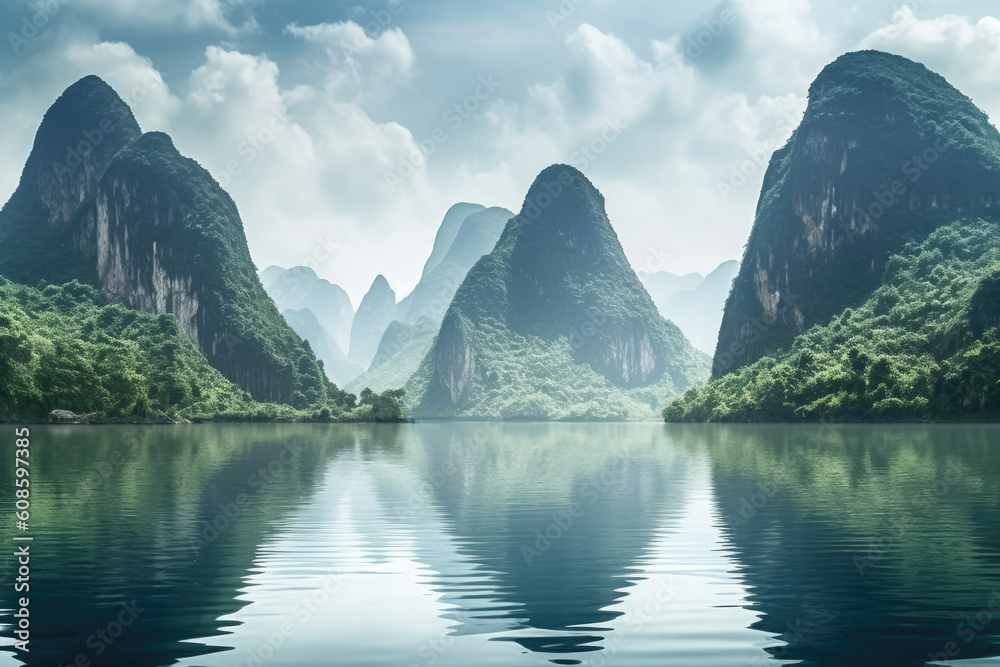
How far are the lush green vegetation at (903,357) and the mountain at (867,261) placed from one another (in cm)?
27

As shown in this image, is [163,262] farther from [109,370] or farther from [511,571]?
[511,571]

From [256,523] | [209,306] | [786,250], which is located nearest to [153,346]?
[209,306]

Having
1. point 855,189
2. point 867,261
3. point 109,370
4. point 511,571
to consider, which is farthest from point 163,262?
point 511,571

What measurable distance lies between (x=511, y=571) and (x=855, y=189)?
171198mm

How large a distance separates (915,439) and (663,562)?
5376 centimetres

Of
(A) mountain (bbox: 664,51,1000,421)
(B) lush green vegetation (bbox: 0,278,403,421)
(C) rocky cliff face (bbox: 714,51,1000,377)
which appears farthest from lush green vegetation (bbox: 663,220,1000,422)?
(B) lush green vegetation (bbox: 0,278,403,421)

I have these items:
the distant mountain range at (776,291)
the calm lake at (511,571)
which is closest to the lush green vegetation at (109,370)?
the distant mountain range at (776,291)

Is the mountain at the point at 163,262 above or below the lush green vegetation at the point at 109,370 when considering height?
above

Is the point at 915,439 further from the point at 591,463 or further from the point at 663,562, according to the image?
the point at 663,562

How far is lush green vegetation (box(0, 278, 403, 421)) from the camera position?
323 feet

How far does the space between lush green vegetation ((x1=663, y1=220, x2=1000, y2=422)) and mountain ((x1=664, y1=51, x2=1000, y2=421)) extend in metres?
0.27

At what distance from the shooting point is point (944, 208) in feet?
534

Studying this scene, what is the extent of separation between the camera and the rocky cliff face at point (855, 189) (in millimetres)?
164125

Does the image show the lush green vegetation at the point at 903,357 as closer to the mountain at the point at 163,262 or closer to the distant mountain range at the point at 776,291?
the distant mountain range at the point at 776,291
